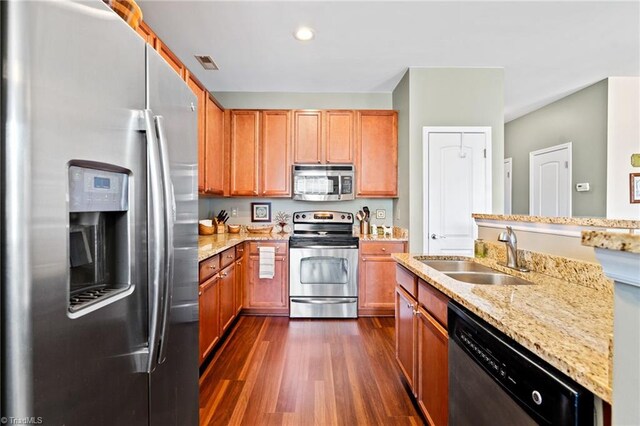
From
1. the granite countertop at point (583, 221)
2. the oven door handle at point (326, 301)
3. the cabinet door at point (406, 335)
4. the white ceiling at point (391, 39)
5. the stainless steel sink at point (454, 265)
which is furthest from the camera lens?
the oven door handle at point (326, 301)

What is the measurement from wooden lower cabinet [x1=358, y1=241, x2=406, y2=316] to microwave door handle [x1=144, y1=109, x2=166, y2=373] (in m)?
2.72

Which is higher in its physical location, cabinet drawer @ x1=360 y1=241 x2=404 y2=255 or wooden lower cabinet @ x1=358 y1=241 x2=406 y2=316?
cabinet drawer @ x1=360 y1=241 x2=404 y2=255

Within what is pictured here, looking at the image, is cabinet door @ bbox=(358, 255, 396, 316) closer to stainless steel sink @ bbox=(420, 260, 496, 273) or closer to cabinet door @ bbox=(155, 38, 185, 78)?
stainless steel sink @ bbox=(420, 260, 496, 273)

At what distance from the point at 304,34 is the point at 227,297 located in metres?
2.46

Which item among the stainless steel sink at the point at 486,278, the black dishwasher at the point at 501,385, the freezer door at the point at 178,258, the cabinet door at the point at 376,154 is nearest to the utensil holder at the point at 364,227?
the cabinet door at the point at 376,154

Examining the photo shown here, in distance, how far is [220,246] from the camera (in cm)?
263

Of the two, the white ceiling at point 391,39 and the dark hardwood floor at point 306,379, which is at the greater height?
the white ceiling at point 391,39

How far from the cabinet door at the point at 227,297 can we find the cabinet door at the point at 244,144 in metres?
1.29

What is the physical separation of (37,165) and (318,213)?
3417 millimetres

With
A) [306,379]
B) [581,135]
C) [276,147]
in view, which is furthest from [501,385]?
[581,135]

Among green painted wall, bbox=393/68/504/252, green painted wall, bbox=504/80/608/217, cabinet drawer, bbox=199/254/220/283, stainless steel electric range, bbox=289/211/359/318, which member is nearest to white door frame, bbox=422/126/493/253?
green painted wall, bbox=393/68/504/252

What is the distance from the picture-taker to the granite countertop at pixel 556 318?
67 cm

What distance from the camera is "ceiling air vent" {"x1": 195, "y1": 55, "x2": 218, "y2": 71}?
3.02 metres

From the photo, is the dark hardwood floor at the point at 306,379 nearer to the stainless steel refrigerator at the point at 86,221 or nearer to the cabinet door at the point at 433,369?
the cabinet door at the point at 433,369
